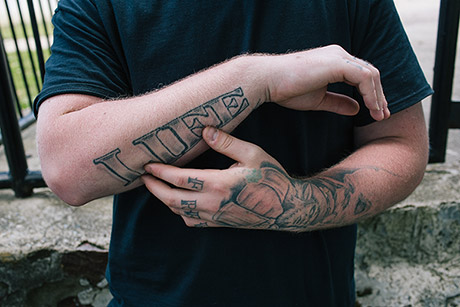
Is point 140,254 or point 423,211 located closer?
point 140,254

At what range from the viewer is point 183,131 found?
0.97 meters

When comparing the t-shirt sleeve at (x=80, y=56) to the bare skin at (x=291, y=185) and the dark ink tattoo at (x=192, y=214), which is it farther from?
the dark ink tattoo at (x=192, y=214)

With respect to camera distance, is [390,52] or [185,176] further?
[390,52]

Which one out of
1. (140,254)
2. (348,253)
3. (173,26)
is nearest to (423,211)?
(348,253)

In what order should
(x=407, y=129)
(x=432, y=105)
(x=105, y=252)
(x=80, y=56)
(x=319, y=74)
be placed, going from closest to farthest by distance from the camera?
(x=319, y=74)
(x=80, y=56)
(x=407, y=129)
(x=105, y=252)
(x=432, y=105)

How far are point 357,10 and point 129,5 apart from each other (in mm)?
599

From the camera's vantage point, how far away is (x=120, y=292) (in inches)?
51.1

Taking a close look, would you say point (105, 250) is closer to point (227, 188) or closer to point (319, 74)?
point (227, 188)

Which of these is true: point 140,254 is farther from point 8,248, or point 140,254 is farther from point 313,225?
point 8,248

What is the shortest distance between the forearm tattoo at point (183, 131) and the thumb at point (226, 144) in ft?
0.06

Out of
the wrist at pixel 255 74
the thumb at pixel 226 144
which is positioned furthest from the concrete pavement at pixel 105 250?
the wrist at pixel 255 74

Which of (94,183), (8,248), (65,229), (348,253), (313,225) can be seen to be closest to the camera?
(94,183)

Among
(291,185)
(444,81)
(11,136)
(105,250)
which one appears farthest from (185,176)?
(444,81)

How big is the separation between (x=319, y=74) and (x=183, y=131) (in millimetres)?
333
